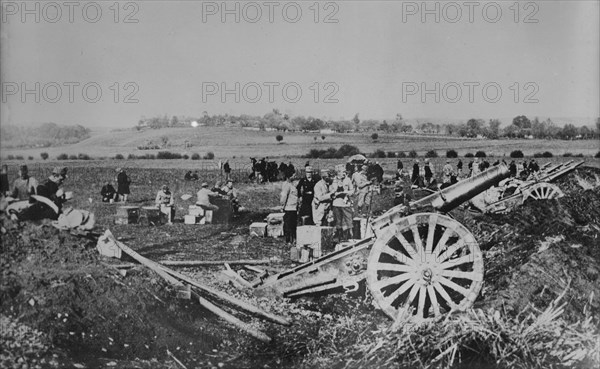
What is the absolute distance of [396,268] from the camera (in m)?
5.67

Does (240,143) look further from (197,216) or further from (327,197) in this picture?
(327,197)

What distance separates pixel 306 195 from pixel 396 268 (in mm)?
1238

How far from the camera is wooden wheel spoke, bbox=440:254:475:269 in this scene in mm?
5648

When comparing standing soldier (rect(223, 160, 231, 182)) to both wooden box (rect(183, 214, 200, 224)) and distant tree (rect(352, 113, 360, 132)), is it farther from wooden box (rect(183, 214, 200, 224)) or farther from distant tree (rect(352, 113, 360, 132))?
distant tree (rect(352, 113, 360, 132))

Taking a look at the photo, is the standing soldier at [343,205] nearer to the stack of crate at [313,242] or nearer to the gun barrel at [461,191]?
the stack of crate at [313,242]

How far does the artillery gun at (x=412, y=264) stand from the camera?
5.66 m

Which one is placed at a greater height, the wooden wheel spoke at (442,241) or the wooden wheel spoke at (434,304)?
the wooden wheel spoke at (442,241)

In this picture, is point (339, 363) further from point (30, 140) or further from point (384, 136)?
point (30, 140)

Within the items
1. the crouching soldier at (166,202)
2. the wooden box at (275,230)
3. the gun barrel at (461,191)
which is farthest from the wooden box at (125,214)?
the gun barrel at (461,191)

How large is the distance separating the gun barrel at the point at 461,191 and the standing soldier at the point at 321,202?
36.4 inches

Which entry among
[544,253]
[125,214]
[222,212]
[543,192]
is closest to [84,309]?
[125,214]

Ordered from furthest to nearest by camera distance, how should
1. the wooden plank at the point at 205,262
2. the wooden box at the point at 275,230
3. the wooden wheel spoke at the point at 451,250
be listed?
1. the wooden box at the point at 275,230
2. the wooden plank at the point at 205,262
3. the wooden wheel spoke at the point at 451,250

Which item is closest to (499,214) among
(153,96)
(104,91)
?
(153,96)

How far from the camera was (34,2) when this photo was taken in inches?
235
